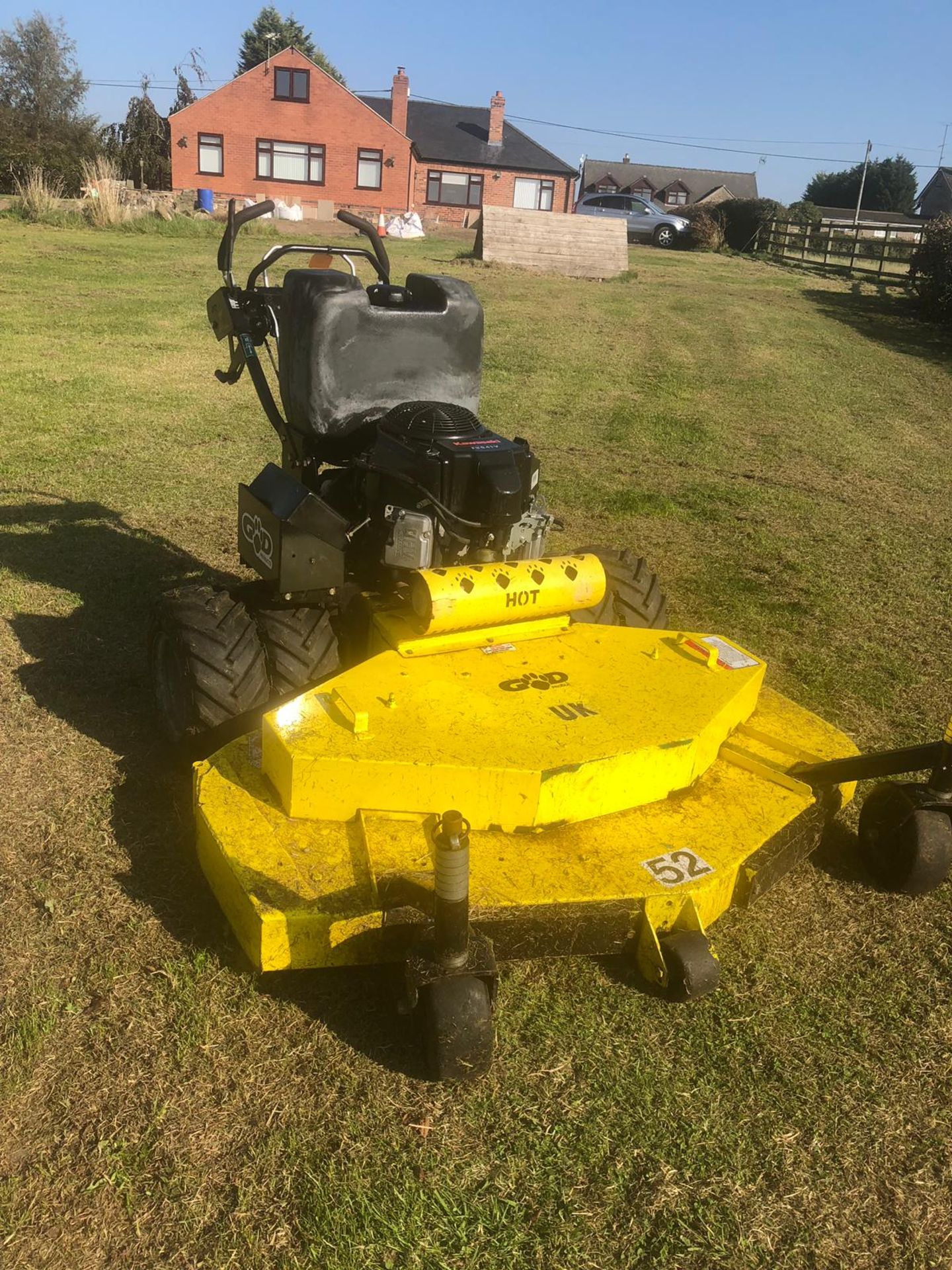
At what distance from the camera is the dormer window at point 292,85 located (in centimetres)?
3944

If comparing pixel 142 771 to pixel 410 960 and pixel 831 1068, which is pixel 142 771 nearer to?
pixel 410 960

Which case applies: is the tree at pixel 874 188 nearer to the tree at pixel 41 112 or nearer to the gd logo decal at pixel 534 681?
the tree at pixel 41 112

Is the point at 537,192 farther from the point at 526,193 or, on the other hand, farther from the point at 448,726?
the point at 448,726

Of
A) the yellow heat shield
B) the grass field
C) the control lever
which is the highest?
the control lever

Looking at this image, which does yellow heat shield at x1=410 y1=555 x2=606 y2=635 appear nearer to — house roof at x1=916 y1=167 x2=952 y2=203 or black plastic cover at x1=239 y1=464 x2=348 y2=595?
black plastic cover at x1=239 y1=464 x2=348 y2=595

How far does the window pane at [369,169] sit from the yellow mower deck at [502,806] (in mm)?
41916

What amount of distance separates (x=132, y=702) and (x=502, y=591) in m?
1.97

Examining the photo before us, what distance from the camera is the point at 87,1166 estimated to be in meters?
2.51

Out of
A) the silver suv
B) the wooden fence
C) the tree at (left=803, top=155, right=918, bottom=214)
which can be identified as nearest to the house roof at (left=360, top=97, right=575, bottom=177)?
the silver suv

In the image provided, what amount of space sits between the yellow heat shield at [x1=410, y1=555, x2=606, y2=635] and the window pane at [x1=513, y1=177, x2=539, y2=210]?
45.5m

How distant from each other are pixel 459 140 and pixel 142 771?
45.8m

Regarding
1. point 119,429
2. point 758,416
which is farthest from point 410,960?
point 758,416

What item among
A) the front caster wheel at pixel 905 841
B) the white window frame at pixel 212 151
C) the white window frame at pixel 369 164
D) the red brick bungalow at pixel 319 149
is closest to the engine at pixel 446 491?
the front caster wheel at pixel 905 841

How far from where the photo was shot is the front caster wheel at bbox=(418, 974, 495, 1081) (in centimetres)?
269
